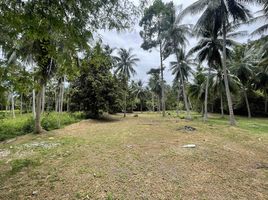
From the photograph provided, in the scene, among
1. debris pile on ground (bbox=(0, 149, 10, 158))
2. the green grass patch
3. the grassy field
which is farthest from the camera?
debris pile on ground (bbox=(0, 149, 10, 158))

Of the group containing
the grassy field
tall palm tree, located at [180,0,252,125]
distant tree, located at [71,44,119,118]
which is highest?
tall palm tree, located at [180,0,252,125]

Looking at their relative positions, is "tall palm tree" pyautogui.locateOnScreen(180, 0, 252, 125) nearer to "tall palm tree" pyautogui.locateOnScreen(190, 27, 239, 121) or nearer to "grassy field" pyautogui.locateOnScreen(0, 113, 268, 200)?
"tall palm tree" pyautogui.locateOnScreen(190, 27, 239, 121)

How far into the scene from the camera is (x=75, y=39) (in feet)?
9.29

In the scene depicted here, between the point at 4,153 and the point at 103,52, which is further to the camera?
the point at 4,153

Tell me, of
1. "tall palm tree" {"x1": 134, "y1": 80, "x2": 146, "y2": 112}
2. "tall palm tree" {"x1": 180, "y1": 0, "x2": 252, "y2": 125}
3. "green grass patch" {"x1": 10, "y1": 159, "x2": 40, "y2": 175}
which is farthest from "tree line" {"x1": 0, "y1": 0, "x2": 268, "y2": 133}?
"tall palm tree" {"x1": 134, "y1": 80, "x2": 146, "y2": 112}

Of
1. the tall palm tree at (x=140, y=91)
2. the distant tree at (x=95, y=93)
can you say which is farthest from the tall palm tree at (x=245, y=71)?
the tall palm tree at (x=140, y=91)

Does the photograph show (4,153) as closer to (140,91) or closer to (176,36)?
(176,36)

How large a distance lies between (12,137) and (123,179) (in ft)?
26.9

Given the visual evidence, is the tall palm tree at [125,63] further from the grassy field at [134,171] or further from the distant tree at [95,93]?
the grassy field at [134,171]

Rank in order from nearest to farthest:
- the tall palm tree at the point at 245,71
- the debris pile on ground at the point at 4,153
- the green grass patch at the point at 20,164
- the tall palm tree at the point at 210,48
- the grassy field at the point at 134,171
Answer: the grassy field at the point at 134,171 → the green grass patch at the point at 20,164 → the debris pile on ground at the point at 4,153 → the tall palm tree at the point at 210,48 → the tall palm tree at the point at 245,71

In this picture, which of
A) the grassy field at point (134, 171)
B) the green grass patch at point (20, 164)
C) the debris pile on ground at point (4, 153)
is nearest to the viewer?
the grassy field at point (134, 171)

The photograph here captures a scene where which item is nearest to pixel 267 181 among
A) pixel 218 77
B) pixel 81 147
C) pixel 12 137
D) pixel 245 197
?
pixel 245 197

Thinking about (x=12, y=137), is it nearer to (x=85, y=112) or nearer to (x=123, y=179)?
(x=123, y=179)

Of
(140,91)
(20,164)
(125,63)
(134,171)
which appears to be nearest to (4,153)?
(20,164)
